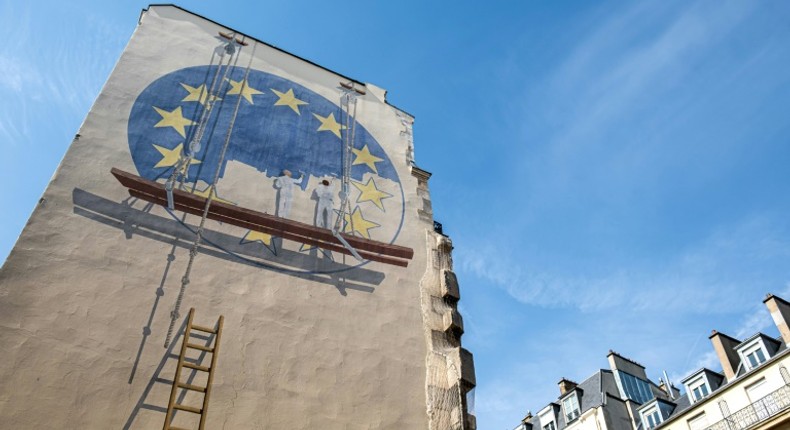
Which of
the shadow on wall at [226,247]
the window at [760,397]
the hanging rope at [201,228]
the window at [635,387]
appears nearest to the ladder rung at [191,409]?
the hanging rope at [201,228]

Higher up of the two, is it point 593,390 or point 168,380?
point 593,390

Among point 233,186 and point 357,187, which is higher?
point 357,187

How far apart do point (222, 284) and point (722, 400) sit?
18.1 metres

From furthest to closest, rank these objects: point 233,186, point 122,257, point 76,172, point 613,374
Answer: point 613,374
point 233,186
point 76,172
point 122,257

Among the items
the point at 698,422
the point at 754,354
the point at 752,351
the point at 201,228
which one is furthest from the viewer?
the point at 752,351

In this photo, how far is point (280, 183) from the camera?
8.62 m

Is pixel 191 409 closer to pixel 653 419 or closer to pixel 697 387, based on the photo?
pixel 697 387

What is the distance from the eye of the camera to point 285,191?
8.55 metres

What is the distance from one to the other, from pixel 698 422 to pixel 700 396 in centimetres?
115

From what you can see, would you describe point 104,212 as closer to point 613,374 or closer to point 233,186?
point 233,186

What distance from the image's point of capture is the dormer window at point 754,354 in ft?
64.2

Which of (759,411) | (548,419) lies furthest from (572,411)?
(759,411)

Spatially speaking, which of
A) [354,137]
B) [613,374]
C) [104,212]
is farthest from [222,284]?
[613,374]

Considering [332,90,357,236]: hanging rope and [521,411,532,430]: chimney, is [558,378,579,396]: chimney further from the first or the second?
[332,90,357,236]: hanging rope
